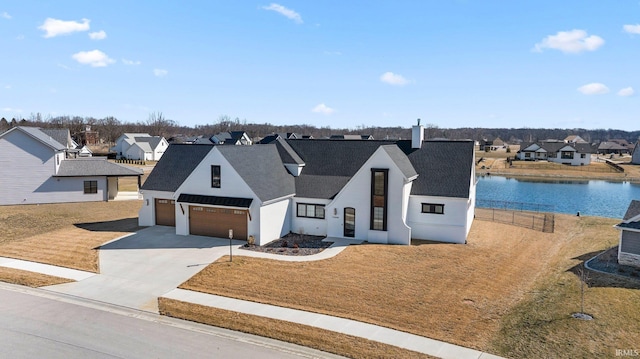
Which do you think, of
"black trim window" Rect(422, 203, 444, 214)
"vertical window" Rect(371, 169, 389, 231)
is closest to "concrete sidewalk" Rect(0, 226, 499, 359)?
"vertical window" Rect(371, 169, 389, 231)

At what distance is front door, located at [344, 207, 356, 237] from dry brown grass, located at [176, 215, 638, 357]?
257cm

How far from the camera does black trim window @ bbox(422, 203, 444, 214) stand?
27.8m

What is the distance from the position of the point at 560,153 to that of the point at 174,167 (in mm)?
96413

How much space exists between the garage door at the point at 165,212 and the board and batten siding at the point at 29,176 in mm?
13307

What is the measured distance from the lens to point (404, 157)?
30500 millimetres

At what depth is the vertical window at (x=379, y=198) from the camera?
2691cm

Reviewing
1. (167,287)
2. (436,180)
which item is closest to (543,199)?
(436,180)

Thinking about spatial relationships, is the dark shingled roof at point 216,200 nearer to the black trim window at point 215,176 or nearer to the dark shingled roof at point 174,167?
the black trim window at point 215,176

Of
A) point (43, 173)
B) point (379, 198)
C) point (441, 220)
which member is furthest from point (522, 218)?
point (43, 173)

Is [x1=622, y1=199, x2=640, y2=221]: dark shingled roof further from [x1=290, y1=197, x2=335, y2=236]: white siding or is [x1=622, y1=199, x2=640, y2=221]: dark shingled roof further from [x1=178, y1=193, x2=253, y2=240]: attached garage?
[x1=178, y1=193, x2=253, y2=240]: attached garage

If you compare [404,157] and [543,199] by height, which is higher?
[404,157]

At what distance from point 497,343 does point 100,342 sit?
1340 centimetres

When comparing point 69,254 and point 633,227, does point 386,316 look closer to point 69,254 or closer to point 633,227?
point 633,227

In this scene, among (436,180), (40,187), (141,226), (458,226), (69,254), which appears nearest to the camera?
(69,254)
